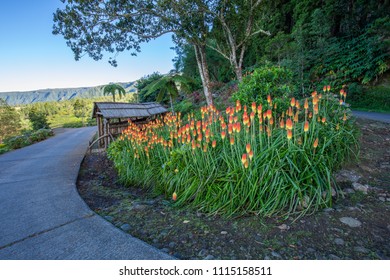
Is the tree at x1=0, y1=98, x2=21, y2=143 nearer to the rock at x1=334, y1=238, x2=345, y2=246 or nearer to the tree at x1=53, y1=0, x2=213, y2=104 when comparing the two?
the tree at x1=53, y1=0, x2=213, y2=104

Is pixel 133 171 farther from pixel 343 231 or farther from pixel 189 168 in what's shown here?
pixel 343 231

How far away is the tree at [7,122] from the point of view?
2922cm

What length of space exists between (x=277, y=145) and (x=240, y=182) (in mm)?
724

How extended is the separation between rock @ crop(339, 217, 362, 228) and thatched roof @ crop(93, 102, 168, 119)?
8.73 meters

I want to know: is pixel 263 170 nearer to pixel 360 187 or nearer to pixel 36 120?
pixel 360 187

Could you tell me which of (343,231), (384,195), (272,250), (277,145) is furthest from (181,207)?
(384,195)

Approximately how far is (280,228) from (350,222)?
2.26 ft

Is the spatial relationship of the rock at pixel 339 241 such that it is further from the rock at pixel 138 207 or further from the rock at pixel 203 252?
the rock at pixel 138 207

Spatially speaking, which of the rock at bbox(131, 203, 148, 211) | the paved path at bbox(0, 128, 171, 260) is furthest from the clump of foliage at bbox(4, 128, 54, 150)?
the rock at bbox(131, 203, 148, 211)

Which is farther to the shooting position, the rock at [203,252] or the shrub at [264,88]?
the shrub at [264,88]

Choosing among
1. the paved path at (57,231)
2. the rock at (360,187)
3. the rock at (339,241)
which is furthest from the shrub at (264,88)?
the paved path at (57,231)

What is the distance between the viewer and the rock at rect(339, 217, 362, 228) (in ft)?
6.27

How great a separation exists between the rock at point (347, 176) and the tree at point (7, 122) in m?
38.7

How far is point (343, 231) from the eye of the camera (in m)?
1.83
